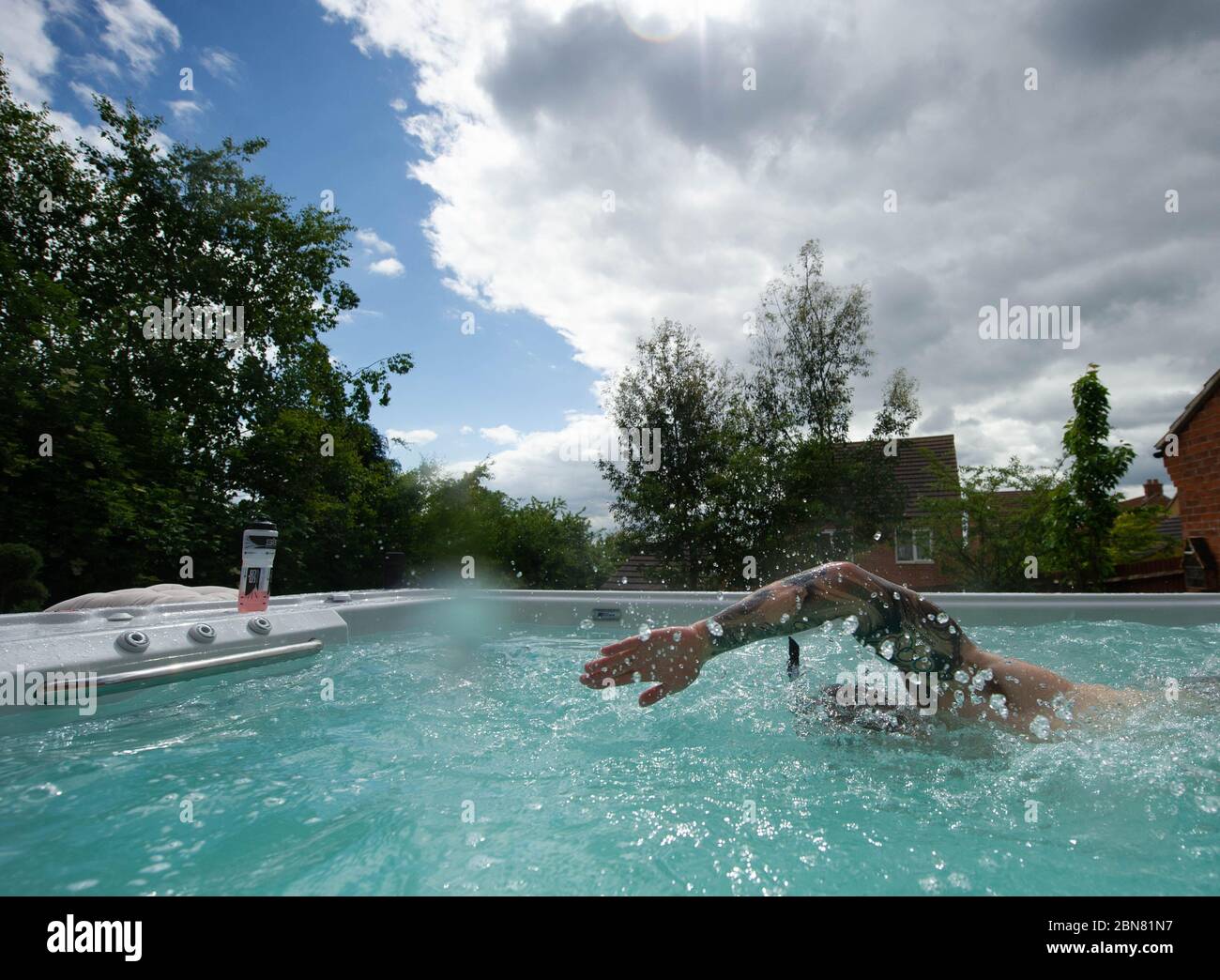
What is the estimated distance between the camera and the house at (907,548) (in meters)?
8.79

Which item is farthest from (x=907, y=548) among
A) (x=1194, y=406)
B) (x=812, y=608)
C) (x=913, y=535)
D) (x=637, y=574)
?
(x=812, y=608)

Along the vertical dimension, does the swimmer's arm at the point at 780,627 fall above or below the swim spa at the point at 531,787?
above

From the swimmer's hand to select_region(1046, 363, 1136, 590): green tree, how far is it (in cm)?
727

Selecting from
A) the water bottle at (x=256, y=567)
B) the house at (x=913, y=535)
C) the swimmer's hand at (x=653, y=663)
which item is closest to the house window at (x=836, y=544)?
the house at (x=913, y=535)

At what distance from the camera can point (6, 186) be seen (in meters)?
7.84

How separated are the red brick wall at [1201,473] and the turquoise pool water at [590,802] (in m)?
5.68

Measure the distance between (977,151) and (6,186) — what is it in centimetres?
1095

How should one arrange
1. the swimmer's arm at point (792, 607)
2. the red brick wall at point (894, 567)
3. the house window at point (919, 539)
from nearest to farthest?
the swimmer's arm at point (792, 607) → the house window at point (919, 539) → the red brick wall at point (894, 567)

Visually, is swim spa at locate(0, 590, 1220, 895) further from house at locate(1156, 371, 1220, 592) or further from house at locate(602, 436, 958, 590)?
house at locate(602, 436, 958, 590)

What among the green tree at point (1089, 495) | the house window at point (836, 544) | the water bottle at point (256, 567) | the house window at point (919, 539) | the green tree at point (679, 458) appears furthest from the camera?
the green tree at point (679, 458)

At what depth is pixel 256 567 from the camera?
11.7 feet

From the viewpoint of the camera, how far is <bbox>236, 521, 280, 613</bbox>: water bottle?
3400mm

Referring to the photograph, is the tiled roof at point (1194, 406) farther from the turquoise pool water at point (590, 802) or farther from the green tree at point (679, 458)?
the turquoise pool water at point (590, 802)

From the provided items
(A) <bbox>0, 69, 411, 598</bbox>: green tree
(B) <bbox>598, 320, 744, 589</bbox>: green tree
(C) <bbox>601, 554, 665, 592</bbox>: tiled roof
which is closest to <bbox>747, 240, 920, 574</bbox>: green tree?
Answer: (B) <bbox>598, 320, 744, 589</bbox>: green tree
